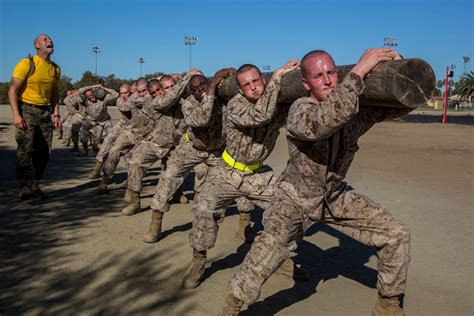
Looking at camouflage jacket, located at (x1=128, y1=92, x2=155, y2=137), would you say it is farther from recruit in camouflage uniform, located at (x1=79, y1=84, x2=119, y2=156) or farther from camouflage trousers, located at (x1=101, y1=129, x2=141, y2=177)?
recruit in camouflage uniform, located at (x1=79, y1=84, x2=119, y2=156)

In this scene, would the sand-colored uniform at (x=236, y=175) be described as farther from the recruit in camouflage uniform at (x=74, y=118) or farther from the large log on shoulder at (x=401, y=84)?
the recruit in camouflage uniform at (x=74, y=118)

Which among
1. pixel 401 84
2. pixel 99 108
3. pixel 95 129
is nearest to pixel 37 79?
pixel 401 84

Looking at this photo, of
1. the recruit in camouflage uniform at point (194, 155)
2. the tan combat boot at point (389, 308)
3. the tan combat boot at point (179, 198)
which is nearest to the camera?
the tan combat boot at point (389, 308)

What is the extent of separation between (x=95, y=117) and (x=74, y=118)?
1887 mm

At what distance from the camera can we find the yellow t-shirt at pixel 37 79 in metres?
6.89

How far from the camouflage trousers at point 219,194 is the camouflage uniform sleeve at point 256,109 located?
1.83ft

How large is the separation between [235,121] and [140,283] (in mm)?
1738

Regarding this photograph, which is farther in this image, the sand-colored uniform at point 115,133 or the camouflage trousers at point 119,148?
the sand-colored uniform at point 115,133

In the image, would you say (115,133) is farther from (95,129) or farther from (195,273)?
(195,273)

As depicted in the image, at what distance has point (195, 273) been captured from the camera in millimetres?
4293

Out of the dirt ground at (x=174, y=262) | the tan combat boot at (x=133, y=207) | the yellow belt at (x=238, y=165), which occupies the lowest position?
the dirt ground at (x=174, y=262)

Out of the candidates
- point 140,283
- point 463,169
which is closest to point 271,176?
point 140,283

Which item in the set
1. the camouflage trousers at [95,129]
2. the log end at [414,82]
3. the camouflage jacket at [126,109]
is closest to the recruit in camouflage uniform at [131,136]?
the camouflage jacket at [126,109]

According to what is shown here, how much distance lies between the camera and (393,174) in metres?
11.0
